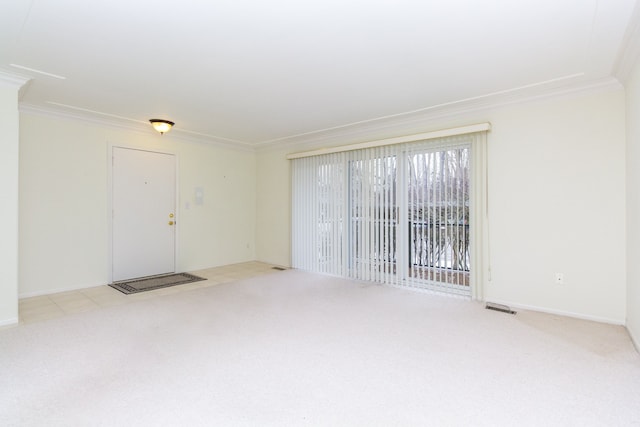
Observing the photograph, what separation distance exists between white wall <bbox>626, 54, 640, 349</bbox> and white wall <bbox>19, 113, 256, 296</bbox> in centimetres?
584

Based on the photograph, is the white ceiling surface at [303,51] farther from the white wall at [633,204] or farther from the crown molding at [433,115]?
the white wall at [633,204]

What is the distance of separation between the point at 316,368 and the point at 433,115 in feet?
11.4

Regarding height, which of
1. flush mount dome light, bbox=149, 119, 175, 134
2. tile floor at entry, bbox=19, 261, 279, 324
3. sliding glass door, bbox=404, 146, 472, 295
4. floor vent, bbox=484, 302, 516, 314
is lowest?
floor vent, bbox=484, 302, 516, 314

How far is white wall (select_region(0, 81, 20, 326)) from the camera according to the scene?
3082 millimetres

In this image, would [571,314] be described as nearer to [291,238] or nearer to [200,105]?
[291,238]

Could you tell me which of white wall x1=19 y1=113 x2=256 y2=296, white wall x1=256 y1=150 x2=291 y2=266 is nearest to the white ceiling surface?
white wall x1=19 y1=113 x2=256 y2=296

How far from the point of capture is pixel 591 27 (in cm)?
230

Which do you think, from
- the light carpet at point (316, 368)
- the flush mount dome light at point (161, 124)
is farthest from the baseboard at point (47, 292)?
the flush mount dome light at point (161, 124)

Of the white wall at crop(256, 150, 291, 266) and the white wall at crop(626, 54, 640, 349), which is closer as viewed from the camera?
the white wall at crop(626, 54, 640, 349)

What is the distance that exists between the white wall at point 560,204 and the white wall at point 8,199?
16.1 feet

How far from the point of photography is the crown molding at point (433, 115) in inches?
131

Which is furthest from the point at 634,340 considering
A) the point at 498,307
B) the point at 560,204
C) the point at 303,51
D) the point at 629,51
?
the point at 303,51

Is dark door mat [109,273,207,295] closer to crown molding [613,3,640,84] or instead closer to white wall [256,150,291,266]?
white wall [256,150,291,266]

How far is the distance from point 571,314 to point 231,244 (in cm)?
544
